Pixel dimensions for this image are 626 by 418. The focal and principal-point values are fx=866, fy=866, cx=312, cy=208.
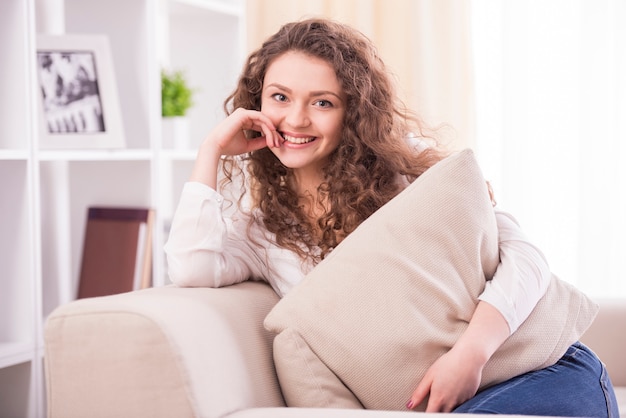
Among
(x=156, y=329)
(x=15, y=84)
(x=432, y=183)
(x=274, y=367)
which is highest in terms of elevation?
(x=15, y=84)

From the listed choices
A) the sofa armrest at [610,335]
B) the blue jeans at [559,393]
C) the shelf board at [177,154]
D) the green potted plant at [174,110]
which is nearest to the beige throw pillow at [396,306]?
the blue jeans at [559,393]

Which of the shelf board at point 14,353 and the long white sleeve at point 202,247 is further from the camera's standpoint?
the shelf board at point 14,353

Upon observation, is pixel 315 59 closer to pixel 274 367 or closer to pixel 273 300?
pixel 273 300

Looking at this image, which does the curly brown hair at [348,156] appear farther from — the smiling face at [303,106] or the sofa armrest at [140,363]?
the sofa armrest at [140,363]

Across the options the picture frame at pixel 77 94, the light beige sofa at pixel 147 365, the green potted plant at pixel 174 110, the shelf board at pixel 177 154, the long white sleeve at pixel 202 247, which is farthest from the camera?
the green potted plant at pixel 174 110

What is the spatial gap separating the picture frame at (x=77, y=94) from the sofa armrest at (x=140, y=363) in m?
1.15

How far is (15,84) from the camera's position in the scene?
1996 millimetres

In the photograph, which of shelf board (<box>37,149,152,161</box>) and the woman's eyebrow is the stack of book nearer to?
shelf board (<box>37,149,152,161</box>)

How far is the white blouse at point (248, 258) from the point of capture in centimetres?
141

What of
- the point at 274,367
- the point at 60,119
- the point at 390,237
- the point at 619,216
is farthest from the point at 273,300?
the point at 619,216

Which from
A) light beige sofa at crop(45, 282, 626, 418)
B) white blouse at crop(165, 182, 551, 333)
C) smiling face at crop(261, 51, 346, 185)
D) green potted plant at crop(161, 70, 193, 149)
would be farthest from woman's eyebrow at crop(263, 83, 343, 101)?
green potted plant at crop(161, 70, 193, 149)

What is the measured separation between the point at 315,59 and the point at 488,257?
0.54 meters

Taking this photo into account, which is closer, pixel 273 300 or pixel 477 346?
pixel 477 346

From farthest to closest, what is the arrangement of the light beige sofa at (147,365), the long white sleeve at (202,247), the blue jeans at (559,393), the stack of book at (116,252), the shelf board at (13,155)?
the stack of book at (116,252) < the shelf board at (13,155) < the long white sleeve at (202,247) < the blue jeans at (559,393) < the light beige sofa at (147,365)
